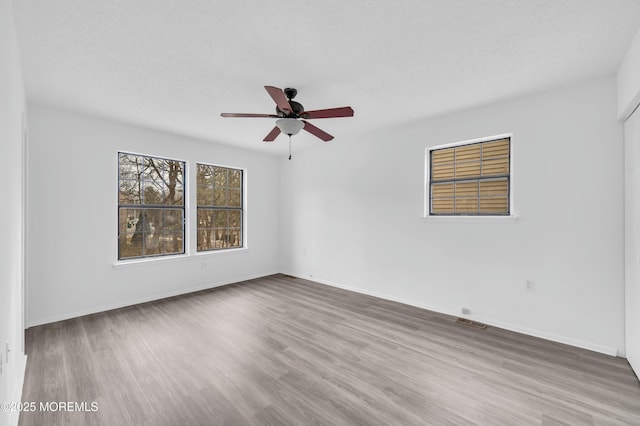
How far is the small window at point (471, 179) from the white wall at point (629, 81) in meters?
0.95

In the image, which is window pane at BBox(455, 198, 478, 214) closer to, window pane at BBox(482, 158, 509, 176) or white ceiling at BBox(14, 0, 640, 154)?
window pane at BBox(482, 158, 509, 176)

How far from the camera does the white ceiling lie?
1808 mm

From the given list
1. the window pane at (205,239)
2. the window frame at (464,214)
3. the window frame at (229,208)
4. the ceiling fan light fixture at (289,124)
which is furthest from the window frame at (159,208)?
the window frame at (464,214)

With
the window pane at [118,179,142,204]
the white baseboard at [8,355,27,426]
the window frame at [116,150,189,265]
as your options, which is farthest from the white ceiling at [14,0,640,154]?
the white baseboard at [8,355,27,426]

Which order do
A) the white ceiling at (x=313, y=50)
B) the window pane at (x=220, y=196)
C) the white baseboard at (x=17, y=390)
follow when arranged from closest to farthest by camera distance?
the white baseboard at (x=17, y=390), the white ceiling at (x=313, y=50), the window pane at (x=220, y=196)

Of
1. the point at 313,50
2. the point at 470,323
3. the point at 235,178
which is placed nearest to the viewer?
the point at 313,50

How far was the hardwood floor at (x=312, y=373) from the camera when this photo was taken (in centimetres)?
187

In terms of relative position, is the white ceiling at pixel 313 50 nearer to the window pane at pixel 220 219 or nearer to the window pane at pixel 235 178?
the window pane at pixel 235 178

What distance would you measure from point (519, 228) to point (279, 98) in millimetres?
2960

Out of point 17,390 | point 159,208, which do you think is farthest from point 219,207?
point 17,390

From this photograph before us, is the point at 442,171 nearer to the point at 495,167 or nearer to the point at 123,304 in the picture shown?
the point at 495,167

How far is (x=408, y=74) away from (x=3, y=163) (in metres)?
2.95

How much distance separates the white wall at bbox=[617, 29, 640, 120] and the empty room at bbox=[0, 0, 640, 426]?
0.09ft

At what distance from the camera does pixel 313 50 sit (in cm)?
223
